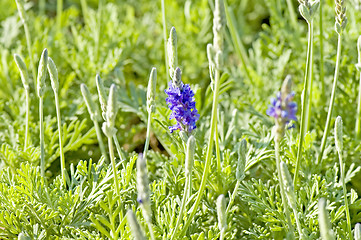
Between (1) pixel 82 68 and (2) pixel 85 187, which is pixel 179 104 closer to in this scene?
(2) pixel 85 187

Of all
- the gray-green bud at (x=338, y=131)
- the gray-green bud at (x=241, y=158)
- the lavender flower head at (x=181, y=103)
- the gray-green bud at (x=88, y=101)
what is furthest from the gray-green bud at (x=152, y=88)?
the gray-green bud at (x=338, y=131)

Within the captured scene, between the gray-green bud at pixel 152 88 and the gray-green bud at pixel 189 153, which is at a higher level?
the gray-green bud at pixel 152 88

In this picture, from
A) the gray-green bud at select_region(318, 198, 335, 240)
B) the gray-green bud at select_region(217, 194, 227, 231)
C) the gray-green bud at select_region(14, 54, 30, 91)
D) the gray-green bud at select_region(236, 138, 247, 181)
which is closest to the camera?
the gray-green bud at select_region(318, 198, 335, 240)

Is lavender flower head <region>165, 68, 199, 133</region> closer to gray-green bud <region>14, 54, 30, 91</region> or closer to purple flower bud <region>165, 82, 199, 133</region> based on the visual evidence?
purple flower bud <region>165, 82, 199, 133</region>

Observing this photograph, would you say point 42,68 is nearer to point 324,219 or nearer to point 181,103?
point 181,103

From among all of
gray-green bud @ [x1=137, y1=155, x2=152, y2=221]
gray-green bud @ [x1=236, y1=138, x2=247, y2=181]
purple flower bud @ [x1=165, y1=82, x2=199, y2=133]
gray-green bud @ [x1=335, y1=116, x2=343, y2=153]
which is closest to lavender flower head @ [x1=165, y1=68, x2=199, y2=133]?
purple flower bud @ [x1=165, y1=82, x2=199, y2=133]

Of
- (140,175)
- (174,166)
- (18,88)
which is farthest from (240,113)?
(140,175)

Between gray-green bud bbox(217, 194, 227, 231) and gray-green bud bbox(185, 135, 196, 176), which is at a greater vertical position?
gray-green bud bbox(185, 135, 196, 176)

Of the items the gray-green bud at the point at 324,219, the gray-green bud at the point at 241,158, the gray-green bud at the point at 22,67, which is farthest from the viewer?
the gray-green bud at the point at 22,67

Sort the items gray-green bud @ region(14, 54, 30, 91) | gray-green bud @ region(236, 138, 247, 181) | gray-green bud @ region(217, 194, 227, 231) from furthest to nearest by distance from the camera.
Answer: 1. gray-green bud @ region(14, 54, 30, 91)
2. gray-green bud @ region(236, 138, 247, 181)
3. gray-green bud @ region(217, 194, 227, 231)

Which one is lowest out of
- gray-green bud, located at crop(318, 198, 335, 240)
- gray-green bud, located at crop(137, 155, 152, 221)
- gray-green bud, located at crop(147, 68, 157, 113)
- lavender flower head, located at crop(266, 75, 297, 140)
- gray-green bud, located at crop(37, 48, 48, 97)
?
gray-green bud, located at crop(318, 198, 335, 240)

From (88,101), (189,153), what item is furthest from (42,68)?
(189,153)

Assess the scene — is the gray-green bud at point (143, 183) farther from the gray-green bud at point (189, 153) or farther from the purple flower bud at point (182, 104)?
the purple flower bud at point (182, 104)

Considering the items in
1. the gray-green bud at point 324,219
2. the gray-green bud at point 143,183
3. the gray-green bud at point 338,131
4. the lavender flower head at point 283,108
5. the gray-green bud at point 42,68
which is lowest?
the gray-green bud at point 324,219
